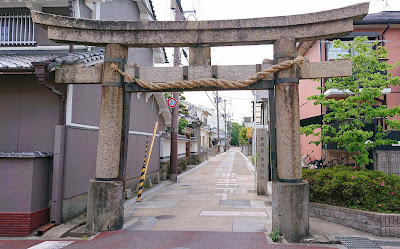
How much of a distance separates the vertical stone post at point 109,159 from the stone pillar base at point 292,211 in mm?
3990

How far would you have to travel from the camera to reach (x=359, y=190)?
7.63 meters

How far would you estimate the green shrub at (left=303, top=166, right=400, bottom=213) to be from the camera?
24.3 feet

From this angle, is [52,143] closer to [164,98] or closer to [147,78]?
[147,78]

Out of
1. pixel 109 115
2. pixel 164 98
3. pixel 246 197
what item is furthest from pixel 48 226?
pixel 164 98

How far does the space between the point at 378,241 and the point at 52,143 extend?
884cm

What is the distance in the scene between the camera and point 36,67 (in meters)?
7.50

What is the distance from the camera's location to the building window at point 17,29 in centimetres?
993

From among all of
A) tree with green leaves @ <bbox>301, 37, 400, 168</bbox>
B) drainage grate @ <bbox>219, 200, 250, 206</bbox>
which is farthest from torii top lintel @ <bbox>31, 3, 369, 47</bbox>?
drainage grate @ <bbox>219, 200, 250, 206</bbox>

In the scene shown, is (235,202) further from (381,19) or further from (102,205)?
(381,19)

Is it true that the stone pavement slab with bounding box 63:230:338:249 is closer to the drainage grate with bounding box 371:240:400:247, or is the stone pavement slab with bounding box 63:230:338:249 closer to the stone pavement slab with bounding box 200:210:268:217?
the drainage grate with bounding box 371:240:400:247

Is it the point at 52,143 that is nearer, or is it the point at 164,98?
the point at 52,143

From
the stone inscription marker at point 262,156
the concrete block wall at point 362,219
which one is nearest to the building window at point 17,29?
the stone inscription marker at point 262,156

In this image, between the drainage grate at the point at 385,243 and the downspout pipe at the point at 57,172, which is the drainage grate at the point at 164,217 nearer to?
the downspout pipe at the point at 57,172

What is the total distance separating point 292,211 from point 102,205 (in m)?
4.61
